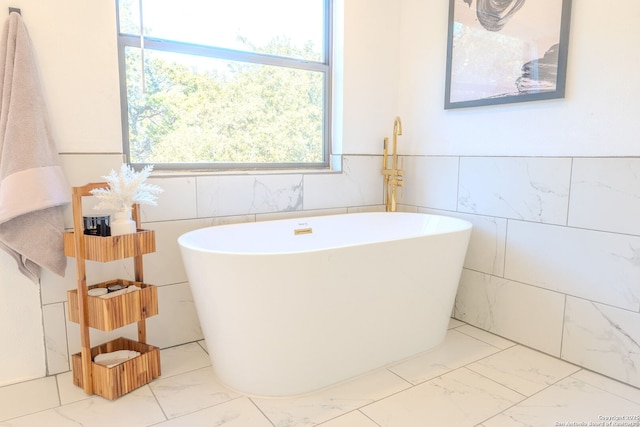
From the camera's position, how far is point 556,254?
2.14m

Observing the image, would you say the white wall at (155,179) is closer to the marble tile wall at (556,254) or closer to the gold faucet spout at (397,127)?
the gold faucet spout at (397,127)

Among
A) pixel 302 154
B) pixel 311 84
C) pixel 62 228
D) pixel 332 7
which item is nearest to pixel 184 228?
pixel 62 228

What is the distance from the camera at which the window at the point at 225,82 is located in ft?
7.18

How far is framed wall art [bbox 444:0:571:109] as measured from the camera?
206 centimetres

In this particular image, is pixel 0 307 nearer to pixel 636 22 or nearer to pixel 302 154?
pixel 302 154

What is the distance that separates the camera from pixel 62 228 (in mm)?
1840

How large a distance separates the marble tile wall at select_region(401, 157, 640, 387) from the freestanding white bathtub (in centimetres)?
36

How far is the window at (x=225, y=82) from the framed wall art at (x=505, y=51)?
0.84m

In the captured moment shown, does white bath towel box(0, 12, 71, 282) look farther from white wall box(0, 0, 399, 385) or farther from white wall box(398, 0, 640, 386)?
white wall box(398, 0, 640, 386)

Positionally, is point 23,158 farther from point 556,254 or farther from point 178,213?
point 556,254

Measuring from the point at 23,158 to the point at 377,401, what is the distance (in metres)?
1.77

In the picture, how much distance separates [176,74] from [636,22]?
2216mm

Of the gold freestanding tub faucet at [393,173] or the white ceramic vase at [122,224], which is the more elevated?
the gold freestanding tub faucet at [393,173]

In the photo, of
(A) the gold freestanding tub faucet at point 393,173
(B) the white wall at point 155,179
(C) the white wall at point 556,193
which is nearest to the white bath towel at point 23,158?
(B) the white wall at point 155,179
